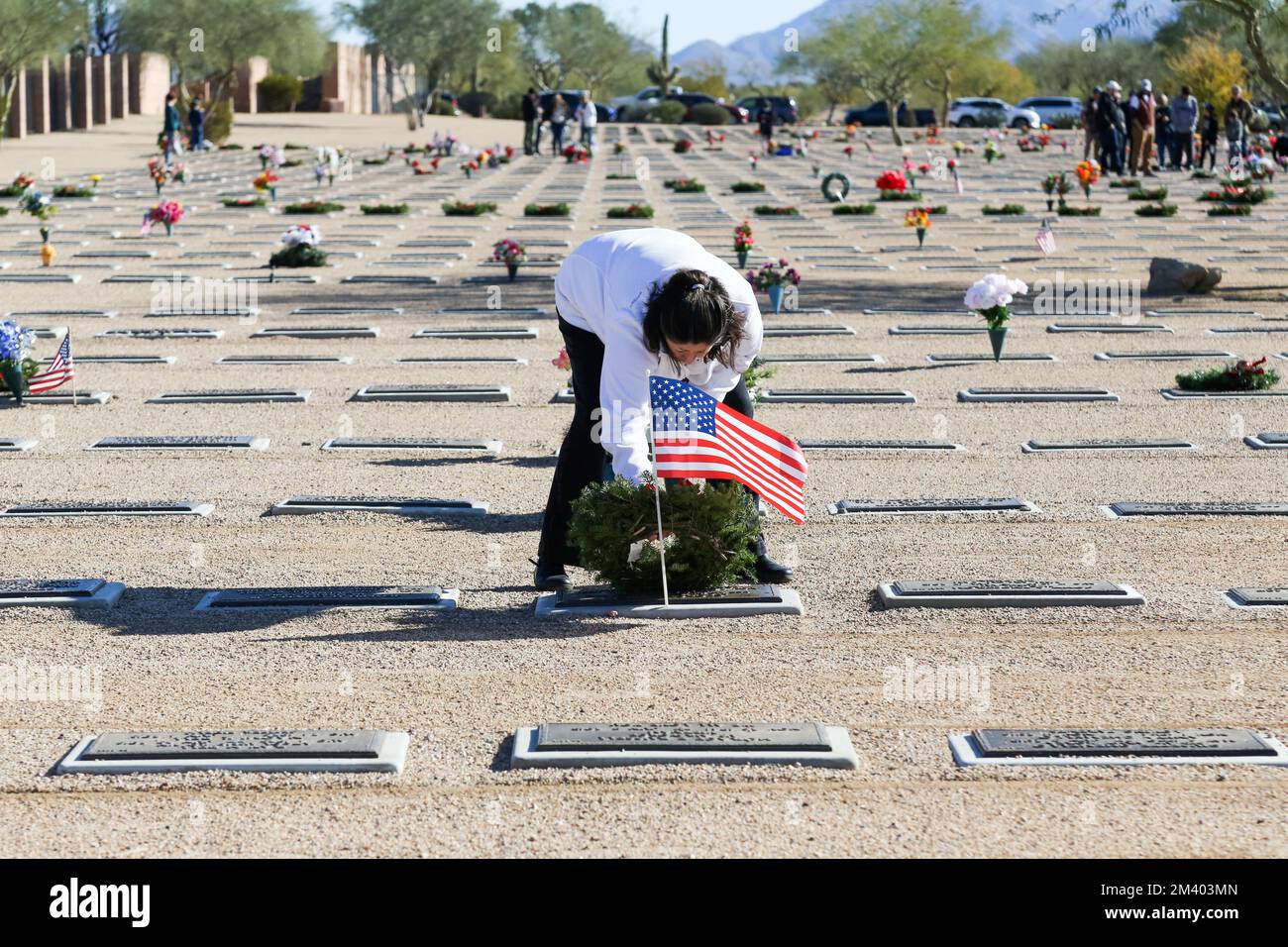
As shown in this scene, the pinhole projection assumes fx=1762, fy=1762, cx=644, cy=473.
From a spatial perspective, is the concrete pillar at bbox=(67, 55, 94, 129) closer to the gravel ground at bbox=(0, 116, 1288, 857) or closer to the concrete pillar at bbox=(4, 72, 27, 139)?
the concrete pillar at bbox=(4, 72, 27, 139)

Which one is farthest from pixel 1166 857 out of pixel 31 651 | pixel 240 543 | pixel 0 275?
pixel 0 275

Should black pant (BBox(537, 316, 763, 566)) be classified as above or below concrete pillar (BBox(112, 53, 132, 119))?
below

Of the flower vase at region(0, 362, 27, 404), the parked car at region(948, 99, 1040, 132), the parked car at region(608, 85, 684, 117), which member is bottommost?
the flower vase at region(0, 362, 27, 404)

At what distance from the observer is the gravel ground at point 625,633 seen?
489cm

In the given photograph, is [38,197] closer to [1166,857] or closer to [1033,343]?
[1033,343]

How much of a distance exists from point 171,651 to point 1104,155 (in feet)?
126

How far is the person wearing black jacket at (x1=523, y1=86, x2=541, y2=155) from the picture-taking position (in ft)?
166

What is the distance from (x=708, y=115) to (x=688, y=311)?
7257 centimetres

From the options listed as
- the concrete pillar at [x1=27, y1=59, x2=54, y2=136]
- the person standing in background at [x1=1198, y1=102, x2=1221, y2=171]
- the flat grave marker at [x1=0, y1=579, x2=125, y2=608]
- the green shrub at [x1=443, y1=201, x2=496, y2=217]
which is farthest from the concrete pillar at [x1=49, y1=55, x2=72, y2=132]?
the flat grave marker at [x1=0, y1=579, x2=125, y2=608]

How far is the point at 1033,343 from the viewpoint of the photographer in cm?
1552

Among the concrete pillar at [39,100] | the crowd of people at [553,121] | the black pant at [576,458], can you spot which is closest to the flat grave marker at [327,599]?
the black pant at [576,458]

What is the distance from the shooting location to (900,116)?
73250 mm

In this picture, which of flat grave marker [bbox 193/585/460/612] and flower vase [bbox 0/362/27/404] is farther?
flower vase [bbox 0/362/27/404]

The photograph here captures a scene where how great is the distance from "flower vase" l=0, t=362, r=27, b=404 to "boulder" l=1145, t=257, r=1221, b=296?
12.1m
